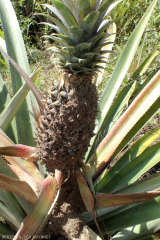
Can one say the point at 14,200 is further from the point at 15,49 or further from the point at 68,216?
the point at 15,49

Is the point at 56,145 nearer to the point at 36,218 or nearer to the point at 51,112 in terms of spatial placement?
the point at 51,112

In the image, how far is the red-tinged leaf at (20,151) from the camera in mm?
1145

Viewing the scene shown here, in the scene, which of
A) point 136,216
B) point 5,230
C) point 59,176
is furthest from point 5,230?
point 136,216

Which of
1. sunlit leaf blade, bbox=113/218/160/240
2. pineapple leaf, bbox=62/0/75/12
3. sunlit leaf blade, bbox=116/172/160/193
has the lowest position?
sunlit leaf blade, bbox=113/218/160/240

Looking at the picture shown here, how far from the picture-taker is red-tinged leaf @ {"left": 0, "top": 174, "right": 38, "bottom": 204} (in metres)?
0.99

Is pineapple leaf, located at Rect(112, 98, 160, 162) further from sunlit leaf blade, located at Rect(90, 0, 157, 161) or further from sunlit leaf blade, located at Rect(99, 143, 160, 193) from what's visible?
sunlit leaf blade, located at Rect(90, 0, 157, 161)

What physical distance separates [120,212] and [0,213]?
675mm

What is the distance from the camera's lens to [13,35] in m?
1.53

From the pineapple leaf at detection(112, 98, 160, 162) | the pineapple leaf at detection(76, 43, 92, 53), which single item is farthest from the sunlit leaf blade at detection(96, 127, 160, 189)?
the pineapple leaf at detection(76, 43, 92, 53)

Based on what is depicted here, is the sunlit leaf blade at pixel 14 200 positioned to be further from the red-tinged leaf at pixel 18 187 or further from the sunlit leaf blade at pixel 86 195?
the sunlit leaf blade at pixel 86 195

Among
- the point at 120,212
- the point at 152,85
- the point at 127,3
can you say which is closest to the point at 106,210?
the point at 120,212

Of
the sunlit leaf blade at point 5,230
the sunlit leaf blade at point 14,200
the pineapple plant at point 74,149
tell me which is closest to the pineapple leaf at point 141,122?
the pineapple plant at point 74,149

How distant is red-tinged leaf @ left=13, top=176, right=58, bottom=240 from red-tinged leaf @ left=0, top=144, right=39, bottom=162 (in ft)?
0.62

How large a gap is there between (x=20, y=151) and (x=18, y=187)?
8.4 inches
